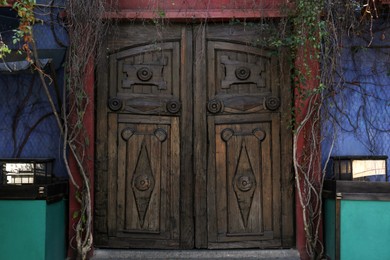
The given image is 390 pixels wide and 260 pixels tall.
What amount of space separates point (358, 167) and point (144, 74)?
2.25 meters

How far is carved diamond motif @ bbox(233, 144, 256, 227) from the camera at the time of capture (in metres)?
5.08

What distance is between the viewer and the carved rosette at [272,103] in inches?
201

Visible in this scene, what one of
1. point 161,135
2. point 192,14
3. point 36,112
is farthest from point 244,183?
point 36,112

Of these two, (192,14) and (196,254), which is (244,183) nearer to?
(196,254)

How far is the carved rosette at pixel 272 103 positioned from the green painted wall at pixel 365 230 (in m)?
1.16

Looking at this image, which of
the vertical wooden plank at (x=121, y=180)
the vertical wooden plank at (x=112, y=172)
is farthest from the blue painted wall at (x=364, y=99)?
the vertical wooden plank at (x=112, y=172)

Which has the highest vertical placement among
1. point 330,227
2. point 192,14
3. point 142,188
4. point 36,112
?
point 192,14

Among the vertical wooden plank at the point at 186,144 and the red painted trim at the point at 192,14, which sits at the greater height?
the red painted trim at the point at 192,14

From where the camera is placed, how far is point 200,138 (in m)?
5.12

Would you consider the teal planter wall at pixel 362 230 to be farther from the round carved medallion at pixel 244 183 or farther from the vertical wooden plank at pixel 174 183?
the vertical wooden plank at pixel 174 183

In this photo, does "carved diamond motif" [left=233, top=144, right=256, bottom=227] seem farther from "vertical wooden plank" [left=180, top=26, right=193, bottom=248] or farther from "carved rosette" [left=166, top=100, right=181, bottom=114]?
"carved rosette" [left=166, top=100, right=181, bottom=114]

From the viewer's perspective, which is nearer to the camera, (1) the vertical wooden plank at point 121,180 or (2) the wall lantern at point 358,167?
(2) the wall lantern at point 358,167

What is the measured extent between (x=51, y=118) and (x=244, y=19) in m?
2.17

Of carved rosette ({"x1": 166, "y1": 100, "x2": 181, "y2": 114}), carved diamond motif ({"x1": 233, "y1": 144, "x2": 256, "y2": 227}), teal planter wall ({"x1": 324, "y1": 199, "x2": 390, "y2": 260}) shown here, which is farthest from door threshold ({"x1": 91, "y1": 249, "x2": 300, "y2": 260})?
carved rosette ({"x1": 166, "y1": 100, "x2": 181, "y2": 114})
